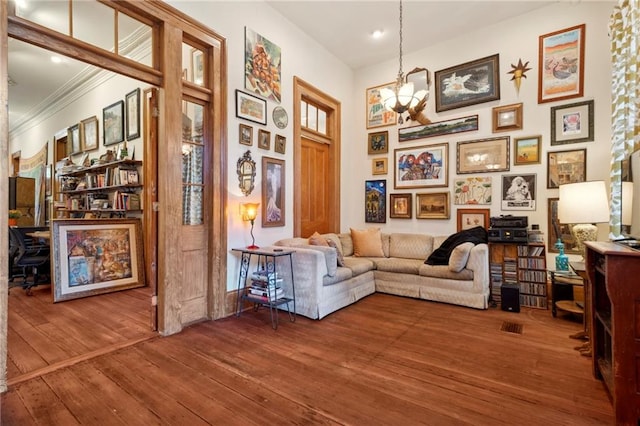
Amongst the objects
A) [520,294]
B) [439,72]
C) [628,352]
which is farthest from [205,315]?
[439,72]

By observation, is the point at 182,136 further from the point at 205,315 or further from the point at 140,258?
the point at 140,258

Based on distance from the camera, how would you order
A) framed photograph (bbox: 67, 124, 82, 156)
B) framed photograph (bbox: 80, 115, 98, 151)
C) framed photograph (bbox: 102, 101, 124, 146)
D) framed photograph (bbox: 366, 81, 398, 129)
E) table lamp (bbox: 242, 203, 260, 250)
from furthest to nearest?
framed photograph (bbox: 67, 124, 82, 156)
framed photograph (bbox: 80, 115, 98, 151)
framed photograph (bbox: 366, 81, 398, 129)
framed photograph (bbox: 102, 101, 124, 146)
table lamp (bbox: 242, 203, 260, 250)

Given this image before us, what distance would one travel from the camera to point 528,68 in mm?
4289

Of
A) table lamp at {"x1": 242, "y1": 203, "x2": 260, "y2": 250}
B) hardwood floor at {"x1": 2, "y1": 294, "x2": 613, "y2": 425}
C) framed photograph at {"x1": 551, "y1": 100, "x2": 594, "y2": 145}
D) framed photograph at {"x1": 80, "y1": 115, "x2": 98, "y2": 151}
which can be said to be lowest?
hardwood floor at {"x1": 2, "y1": 294, "x2": 613, "y2": 425}

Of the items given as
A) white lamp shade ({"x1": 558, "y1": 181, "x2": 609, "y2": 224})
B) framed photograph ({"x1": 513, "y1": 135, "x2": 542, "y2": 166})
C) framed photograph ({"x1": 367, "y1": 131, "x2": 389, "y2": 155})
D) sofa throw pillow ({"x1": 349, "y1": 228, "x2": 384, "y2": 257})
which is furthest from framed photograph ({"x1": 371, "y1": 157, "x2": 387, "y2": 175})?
white lamp shade ({"x1": 558, "y1": 181, "x2": 609, "y2": 224})

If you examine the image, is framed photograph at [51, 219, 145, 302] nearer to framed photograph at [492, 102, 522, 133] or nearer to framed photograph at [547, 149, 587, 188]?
framed photograph at [492, 102, 522, 133]

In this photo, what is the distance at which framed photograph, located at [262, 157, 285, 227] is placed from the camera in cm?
403

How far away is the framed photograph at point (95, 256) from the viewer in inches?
161

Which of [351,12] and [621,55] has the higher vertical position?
[351,12]

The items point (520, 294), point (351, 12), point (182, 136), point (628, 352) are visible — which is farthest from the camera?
point (351, 12)

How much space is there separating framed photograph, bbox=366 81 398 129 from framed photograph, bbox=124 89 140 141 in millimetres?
3828

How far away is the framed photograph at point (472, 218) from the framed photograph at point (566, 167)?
0.86 m

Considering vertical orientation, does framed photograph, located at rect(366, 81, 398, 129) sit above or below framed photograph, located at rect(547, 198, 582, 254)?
above

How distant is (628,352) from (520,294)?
2371mm
